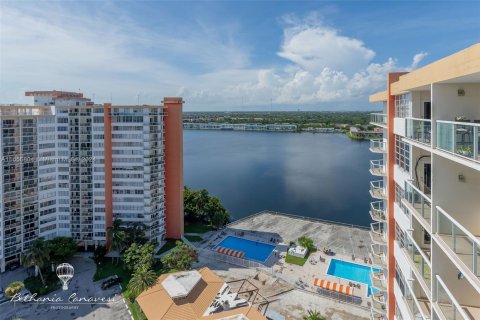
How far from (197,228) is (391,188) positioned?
118ft

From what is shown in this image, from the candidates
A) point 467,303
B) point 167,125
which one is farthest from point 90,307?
point 467,303

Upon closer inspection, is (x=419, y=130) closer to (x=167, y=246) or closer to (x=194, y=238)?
(x=167, y=246)

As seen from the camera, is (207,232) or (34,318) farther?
(207,232)

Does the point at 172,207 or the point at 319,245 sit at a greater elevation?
the point at 172,207

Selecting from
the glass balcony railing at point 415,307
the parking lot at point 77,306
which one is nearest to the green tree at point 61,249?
the parking lot at point 77,306

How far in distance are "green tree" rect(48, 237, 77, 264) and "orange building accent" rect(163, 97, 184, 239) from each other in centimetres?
1164

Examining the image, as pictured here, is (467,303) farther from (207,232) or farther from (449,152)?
(207,232)

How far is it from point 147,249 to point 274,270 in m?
13.6

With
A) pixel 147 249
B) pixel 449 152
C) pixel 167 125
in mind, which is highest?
pixel 167 125

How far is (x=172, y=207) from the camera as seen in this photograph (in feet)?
140

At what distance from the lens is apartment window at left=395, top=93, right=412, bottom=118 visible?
35.9 ft

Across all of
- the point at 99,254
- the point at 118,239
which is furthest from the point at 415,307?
the point at 99,254

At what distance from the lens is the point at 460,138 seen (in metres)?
6.34

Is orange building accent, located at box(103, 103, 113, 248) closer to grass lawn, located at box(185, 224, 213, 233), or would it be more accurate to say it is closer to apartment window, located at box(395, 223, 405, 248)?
grass lawn, located at box(185, 224, 213, 233)
